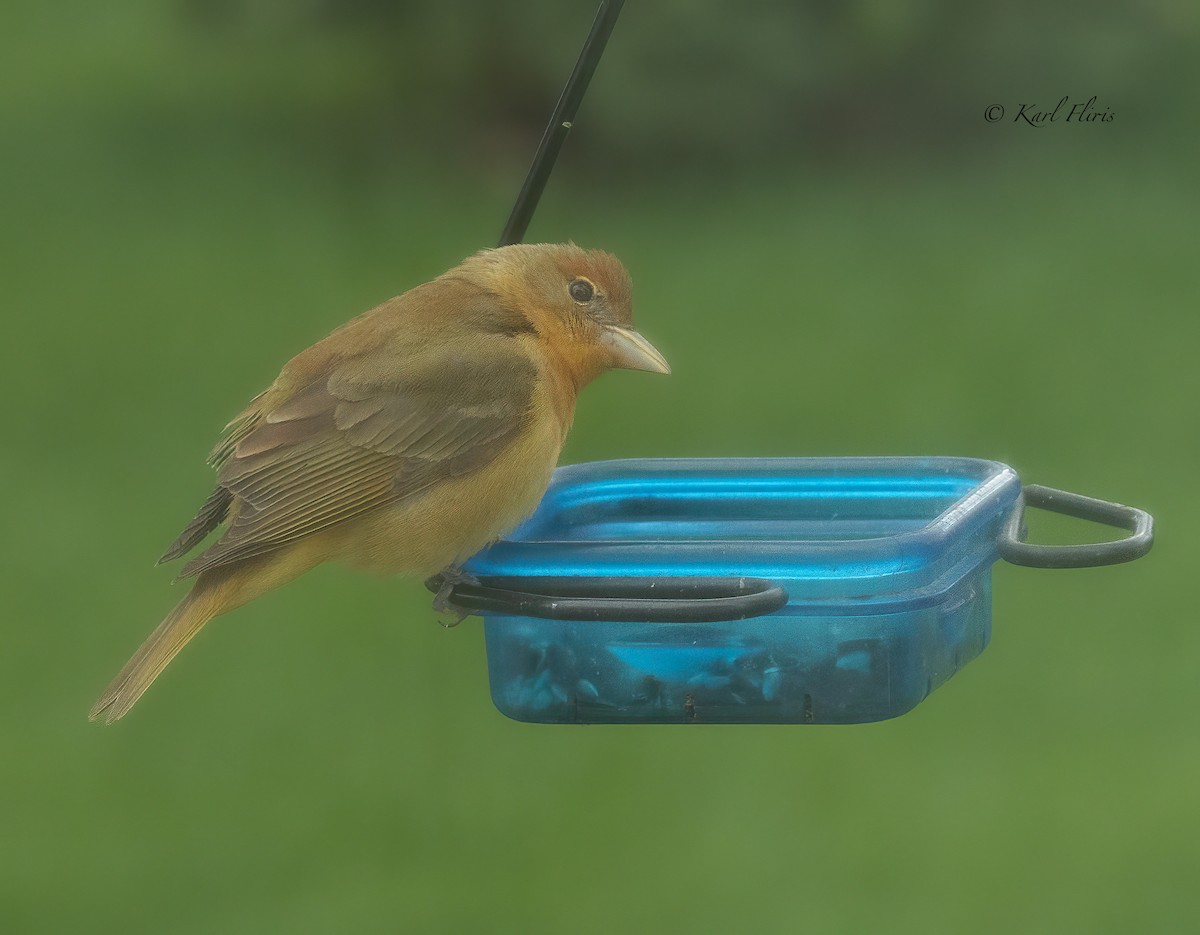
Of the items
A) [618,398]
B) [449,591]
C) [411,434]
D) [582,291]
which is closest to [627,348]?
[582,291]

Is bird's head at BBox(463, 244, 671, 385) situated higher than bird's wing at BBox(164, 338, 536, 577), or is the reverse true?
bird's head at BBox(463, 244, 671, 385)

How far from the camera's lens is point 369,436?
15.1 feet

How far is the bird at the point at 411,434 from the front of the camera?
14.4 feet

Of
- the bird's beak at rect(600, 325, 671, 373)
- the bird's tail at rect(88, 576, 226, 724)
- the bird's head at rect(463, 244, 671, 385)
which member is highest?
the bird's head at rect(463, 244, 671, 385)

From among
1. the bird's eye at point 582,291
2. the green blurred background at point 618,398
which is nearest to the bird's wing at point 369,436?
the bird's eye at point 582,291

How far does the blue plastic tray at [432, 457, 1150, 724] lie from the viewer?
3.70 meters

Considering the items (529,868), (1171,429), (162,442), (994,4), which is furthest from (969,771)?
(994,4)

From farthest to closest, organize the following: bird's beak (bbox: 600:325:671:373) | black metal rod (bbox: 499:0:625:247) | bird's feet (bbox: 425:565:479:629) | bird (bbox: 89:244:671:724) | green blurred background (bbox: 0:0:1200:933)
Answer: green blurred background (bbox: 0:0:1200:933) → bird's beak (bbox: 600:325:671:373) → bird (bbox: 89:244:671:724) → bird's feet (bbox: 425:565:479:629) → black metal rod (bbox: 499:0:625:247)

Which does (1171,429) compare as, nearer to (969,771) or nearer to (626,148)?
(969,771)

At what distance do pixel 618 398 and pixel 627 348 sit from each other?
7646 mm

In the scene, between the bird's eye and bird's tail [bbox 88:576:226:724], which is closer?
bird's tail [bbox 88:576:226:724]

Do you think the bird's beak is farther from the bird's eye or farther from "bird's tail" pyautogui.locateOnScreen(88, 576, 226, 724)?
"bird's tail" pyautogui.locateOnScreen(88, 576, 226, 724)

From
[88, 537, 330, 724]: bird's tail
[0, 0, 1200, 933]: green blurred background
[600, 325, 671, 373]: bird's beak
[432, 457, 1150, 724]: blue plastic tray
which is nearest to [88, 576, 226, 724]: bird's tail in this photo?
[88, 537, 330, 724]: bird's tail

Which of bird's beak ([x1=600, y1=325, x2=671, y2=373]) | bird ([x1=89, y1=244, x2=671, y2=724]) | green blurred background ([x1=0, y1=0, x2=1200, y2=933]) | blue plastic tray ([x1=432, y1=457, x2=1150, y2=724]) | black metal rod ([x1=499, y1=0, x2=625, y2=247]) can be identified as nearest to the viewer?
blue plastic tray ([x1=432, y1=457, x2=1150, y2=724])
